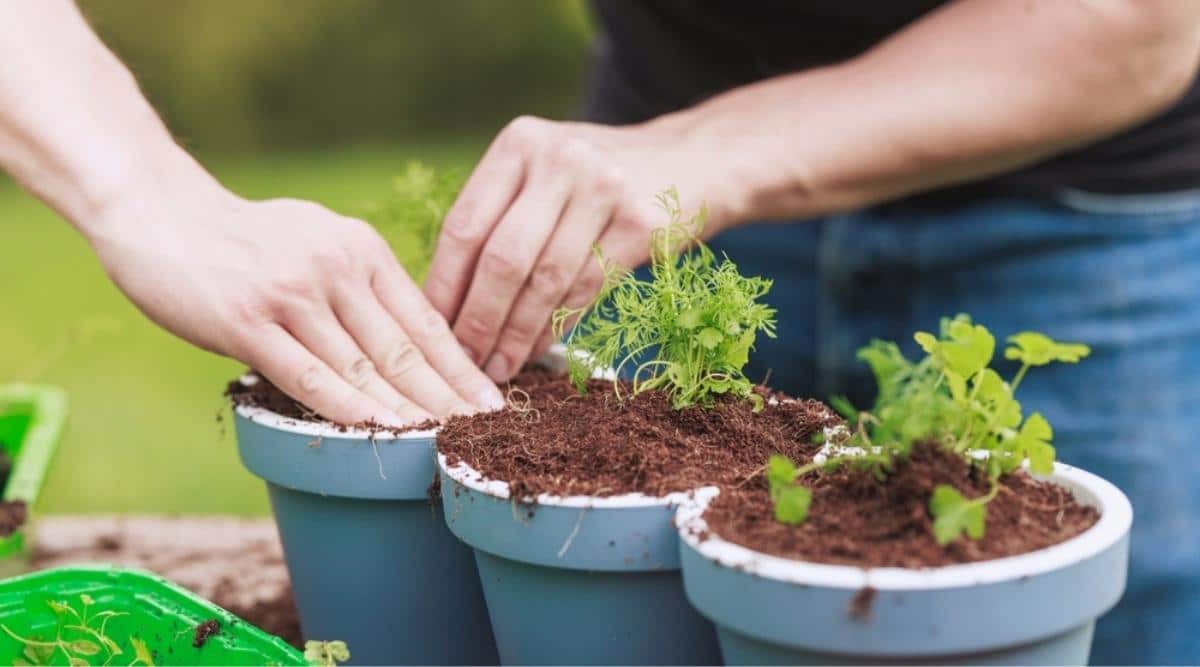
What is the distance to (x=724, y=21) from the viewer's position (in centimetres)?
239

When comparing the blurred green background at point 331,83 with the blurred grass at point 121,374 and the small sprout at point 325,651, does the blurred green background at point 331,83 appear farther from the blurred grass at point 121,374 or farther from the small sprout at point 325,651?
the small sprout at point 325,651

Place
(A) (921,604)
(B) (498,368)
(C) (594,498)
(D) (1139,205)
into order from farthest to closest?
(D) (1139,205)
(B) (498,368)
(C) (594,498)
(A) (921,604)

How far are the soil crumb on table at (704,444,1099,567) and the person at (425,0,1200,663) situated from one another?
686mm

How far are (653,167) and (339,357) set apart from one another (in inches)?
19.5

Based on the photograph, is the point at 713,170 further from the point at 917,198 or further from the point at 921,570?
the point at 921,570

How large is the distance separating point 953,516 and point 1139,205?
1457 mm

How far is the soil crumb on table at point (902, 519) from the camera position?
3.42 feet

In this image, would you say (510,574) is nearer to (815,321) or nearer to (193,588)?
(193,588)

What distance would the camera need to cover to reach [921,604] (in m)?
0.99

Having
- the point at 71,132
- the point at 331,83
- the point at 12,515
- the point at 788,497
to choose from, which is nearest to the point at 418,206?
the point at 71,132

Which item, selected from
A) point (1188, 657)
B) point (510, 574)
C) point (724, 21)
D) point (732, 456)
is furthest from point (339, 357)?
point (1188, 657)

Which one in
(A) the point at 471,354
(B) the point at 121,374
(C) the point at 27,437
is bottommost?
(B) the point at 121,374

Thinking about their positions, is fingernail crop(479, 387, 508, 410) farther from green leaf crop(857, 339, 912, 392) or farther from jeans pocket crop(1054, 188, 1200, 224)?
jeans pocket crop(1054, 188, 1200, 224)

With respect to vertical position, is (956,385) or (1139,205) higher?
(956,385)
